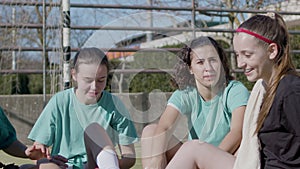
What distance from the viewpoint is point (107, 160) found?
7.84 feet

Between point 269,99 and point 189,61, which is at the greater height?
point 189,61

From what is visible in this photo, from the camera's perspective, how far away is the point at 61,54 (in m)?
5.06

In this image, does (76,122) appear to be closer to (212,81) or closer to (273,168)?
(212,81)

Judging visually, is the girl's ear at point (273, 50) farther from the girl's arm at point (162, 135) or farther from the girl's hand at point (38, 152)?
the girl's hand at point (38, 152)

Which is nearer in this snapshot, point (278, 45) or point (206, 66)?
point (278, 45)

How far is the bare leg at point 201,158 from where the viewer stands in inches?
84.6

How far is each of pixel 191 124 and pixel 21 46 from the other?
3684mm

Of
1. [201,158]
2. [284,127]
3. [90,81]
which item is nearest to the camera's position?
[284,127]

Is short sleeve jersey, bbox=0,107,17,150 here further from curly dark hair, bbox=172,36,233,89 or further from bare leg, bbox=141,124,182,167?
curly dark hair, bbox=172,36,233,89

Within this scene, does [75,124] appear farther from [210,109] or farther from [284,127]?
[284,127]

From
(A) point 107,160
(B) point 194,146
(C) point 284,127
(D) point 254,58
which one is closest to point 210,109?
(B) point 194,146

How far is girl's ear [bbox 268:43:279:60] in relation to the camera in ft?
6.39

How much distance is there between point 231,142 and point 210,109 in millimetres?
227

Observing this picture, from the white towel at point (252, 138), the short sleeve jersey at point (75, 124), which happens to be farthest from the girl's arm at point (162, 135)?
the white towel at point (252, 138)
